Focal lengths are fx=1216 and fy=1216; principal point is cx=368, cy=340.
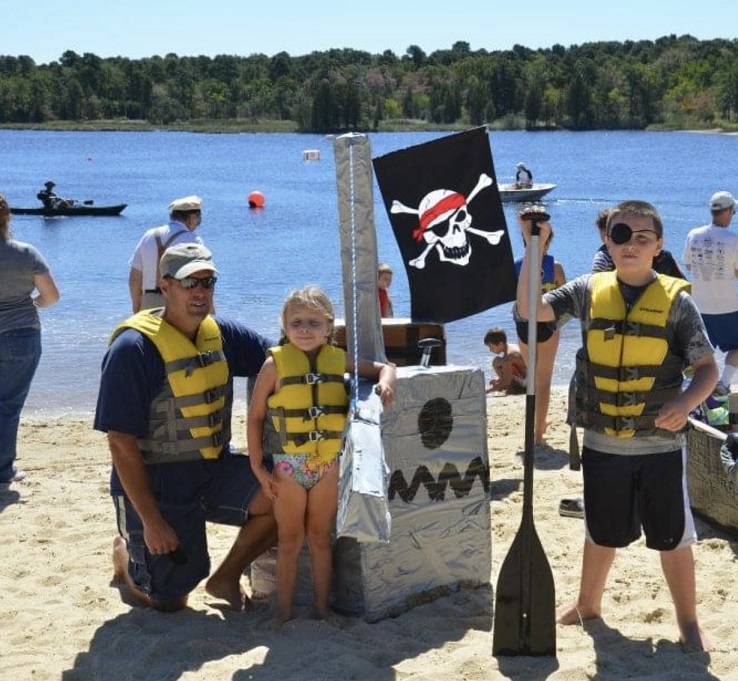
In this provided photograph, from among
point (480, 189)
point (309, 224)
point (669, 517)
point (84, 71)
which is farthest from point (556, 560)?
point (84, 71)

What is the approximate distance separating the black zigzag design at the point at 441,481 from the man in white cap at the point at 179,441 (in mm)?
590

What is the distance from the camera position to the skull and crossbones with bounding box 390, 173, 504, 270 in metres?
5.81

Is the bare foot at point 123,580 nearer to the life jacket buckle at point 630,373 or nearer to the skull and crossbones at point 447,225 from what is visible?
the skull and crossbones at point 447,225

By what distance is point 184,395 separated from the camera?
16.9ft

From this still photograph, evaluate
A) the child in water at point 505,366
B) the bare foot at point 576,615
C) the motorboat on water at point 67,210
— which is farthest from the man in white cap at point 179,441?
the motorboat on water at point 67,210

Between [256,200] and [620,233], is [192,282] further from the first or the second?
[256,200]

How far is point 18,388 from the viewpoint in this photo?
24.5 ft

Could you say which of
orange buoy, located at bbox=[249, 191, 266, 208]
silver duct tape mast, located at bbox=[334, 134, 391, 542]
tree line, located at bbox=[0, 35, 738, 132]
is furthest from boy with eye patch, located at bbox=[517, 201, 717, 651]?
tree line, located at bbox=[0, 35, 738, 132]

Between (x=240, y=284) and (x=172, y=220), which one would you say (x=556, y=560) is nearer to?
(x=172, y=220)

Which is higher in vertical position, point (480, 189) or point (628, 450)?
point (480, 189)

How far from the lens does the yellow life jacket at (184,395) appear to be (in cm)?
515

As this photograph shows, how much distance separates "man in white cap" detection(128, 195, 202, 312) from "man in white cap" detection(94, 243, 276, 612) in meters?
2.33

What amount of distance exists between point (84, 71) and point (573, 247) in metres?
139

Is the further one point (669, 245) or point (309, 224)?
point (309, 224)
